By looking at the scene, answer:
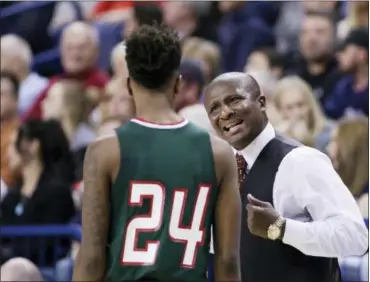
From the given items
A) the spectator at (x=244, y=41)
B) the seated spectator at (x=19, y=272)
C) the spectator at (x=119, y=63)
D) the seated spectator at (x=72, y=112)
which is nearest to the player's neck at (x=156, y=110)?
the seated spectator at (x=19, y=272)

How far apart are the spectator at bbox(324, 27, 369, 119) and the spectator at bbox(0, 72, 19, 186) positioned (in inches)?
85.5

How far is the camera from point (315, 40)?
25.9 feet

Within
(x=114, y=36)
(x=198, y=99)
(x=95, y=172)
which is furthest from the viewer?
(x=114, y=36)

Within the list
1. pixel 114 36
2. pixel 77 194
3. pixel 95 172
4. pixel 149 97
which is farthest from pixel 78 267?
pixel 114 36

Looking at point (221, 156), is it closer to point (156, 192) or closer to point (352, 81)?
point (156, 192)

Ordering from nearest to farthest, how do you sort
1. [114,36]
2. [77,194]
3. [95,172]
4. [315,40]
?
[95,172], [77,194], [315,40], [114,36]

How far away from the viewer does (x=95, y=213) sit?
334 centimetres

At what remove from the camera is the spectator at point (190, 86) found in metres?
7.23

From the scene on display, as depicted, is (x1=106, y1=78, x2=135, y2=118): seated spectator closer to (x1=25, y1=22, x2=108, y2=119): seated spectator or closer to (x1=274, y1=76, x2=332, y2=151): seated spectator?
(x1=25, y1=22, x2=108, y2=119): seated spectator

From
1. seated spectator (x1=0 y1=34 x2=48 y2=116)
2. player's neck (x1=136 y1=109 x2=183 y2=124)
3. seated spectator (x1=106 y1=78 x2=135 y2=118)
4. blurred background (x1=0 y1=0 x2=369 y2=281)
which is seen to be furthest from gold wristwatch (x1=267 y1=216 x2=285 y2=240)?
seated spectator (x1=0 y1=34 x2=48 y2=116)

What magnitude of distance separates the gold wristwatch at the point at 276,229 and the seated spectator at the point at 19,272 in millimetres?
2067

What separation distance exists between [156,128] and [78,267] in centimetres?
50

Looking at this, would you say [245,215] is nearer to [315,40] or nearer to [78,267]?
[78,267]

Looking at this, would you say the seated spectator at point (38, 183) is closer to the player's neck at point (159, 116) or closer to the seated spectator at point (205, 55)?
the seated spectator at point (205, 55)
